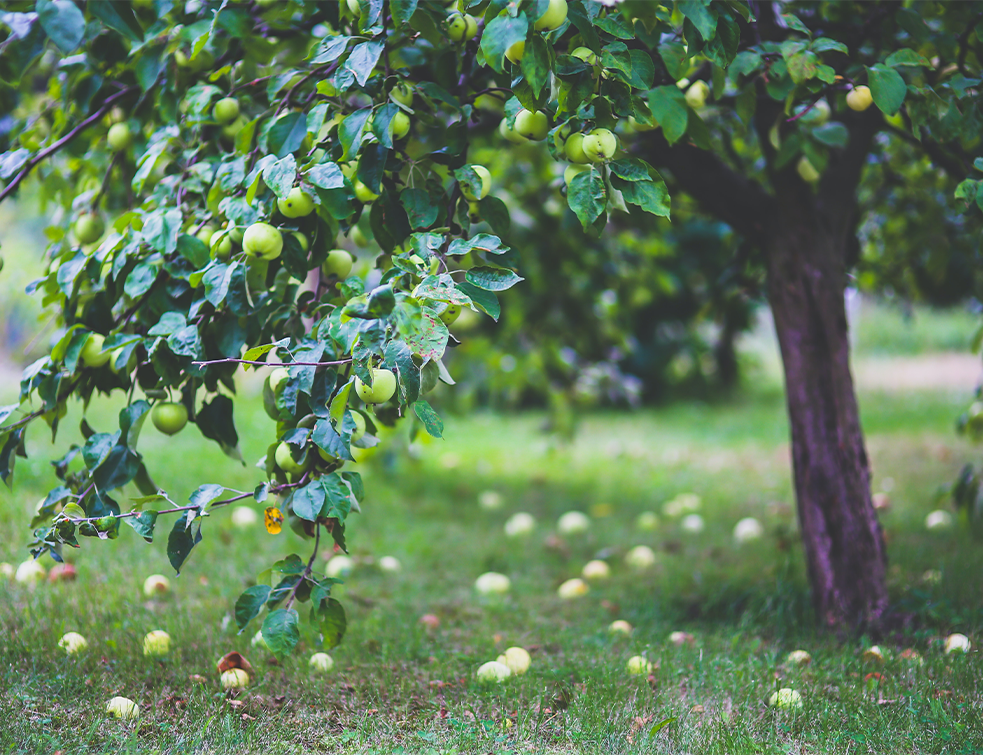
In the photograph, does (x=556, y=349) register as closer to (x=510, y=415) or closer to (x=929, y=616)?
(x=929, y=616)

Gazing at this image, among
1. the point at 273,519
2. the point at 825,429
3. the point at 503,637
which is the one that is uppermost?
the point at 273,519

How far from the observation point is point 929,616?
84.6 inches

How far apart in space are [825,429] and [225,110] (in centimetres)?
181

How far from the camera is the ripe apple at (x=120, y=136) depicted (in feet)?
6.18

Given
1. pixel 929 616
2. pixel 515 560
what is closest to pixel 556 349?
pixel 515 560

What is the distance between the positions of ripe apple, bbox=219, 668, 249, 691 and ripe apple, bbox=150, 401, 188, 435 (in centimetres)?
60

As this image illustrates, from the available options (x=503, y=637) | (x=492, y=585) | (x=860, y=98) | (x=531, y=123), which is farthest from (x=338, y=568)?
(x=860, y=98)

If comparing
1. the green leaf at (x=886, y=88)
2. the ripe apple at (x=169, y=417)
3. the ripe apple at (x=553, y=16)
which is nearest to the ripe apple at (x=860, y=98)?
the green leaf at (x=886, y=88)

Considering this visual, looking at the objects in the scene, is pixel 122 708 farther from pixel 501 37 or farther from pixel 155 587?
pixel 501 37

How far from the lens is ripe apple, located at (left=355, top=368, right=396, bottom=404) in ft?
3.93

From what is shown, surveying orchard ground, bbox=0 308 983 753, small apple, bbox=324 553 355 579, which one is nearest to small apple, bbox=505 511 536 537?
orchard ground, bbox=0 308 983 753

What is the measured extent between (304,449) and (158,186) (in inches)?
29.9

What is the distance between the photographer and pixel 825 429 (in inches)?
85.0

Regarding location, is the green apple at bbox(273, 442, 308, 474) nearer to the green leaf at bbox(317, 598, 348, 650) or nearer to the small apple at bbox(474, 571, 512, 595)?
the green leaf at bbox(317, 598, 348, 650)
